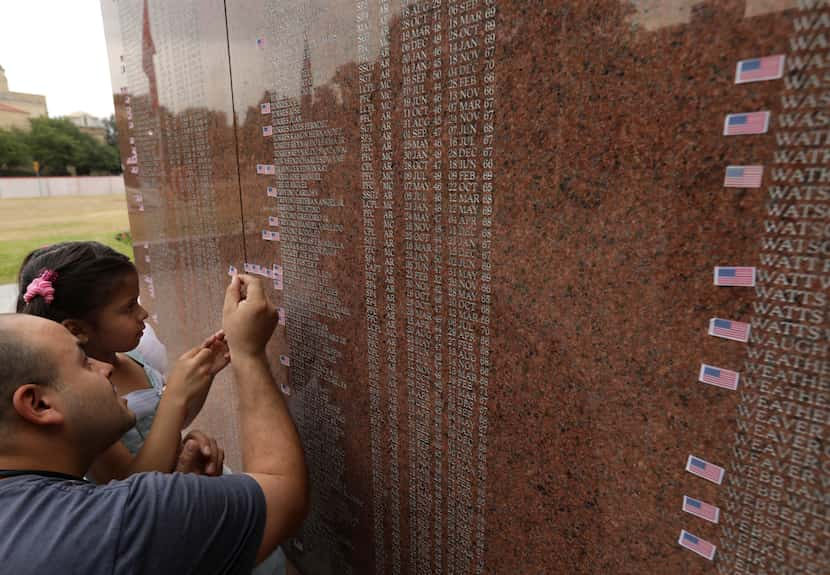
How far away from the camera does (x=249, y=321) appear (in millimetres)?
→ 1652

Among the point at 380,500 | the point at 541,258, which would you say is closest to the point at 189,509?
the point at 380,500

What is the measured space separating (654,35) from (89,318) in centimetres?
183

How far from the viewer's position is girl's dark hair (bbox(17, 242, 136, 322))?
160 centimetres

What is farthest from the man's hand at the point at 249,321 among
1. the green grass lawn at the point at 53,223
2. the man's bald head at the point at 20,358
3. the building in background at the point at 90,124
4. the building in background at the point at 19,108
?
the building in background at the point at 90,124

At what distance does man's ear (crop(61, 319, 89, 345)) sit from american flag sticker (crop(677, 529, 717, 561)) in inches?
70.7

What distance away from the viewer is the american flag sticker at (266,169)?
73.3 inches

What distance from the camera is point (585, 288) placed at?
3.30 feet

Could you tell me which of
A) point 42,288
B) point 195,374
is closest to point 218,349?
point 195,374

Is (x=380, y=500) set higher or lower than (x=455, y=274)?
lower

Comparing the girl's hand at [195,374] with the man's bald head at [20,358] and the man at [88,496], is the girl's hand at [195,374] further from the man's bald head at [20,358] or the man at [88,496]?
the man's bald head at [20,358]

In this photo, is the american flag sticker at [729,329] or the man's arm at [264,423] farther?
the man's arm at [264,423]

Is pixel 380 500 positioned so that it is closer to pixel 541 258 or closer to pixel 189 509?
pixel 189 509

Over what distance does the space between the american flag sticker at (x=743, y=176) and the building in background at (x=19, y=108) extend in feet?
44.4

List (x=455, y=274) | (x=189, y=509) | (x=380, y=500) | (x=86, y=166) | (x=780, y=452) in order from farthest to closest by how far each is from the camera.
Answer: (x=86, y=166), (x=380, y=500), (x=455, y=274), (x=189, y=509), (x=780, y=452)
